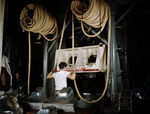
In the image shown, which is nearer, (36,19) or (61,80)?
(36,19)

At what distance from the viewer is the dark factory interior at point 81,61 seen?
3.62 m

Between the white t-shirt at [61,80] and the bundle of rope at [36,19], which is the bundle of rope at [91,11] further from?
the white t-shirt at [61,80]

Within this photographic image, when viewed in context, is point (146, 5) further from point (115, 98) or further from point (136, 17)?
point (115, 98)

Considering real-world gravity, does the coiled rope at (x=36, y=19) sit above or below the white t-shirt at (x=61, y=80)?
above

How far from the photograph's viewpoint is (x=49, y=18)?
4695 mm

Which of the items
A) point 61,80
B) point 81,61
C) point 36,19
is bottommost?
point 61,80

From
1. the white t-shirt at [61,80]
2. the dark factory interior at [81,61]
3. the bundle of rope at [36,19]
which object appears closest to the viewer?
the dark factory interior at [81,61]

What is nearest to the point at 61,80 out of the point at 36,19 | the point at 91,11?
the point at 36,19

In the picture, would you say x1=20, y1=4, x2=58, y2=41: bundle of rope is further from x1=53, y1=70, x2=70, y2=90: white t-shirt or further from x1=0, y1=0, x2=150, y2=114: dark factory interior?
x1=53, y1=70, x2=70, y2=90: white t-shirt

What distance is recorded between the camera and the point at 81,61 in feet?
17.7

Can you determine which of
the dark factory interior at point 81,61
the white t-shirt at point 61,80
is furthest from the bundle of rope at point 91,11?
the white t-shirt at point 61,80

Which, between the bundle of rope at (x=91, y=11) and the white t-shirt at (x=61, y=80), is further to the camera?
the white t-shirt at (x=61, y=80)

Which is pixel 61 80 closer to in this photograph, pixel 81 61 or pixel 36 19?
pixel 81 61

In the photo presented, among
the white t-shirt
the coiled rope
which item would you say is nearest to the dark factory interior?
the coiled rope
